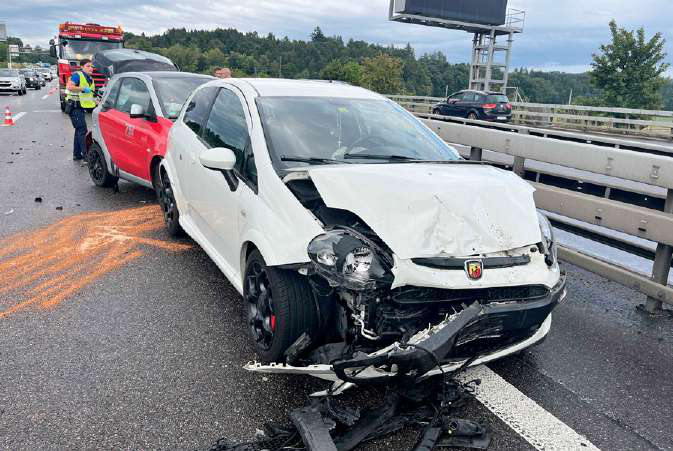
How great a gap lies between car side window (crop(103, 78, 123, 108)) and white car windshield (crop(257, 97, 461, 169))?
4714mm

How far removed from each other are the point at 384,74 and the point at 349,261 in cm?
6834

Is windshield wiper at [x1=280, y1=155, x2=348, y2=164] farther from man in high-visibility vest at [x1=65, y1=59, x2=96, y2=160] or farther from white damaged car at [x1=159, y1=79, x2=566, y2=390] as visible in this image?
man in high-visibility vest at [x1=65, y1=59, x2=96, y2=160]

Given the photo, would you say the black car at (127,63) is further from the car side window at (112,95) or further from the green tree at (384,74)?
the green tree at (384,74)

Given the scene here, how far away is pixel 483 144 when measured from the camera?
6.44 meters

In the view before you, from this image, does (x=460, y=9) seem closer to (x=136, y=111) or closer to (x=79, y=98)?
(x=79, y=98)

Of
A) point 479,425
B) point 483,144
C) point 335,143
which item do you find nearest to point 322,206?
point 335,143

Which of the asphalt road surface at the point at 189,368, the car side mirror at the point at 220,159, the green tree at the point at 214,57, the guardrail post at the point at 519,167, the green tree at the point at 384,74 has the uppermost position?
the green tree at the point at 214,57

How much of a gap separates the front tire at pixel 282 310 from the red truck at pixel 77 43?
22.9m

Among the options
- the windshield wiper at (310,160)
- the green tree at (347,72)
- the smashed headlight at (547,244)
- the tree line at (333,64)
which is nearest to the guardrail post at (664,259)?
the smashed headlight at (547,244)

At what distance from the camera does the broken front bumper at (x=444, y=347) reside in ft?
8.28

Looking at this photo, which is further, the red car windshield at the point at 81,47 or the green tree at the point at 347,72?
the green tree at the point at 347,72

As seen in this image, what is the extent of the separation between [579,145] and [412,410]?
3291mm

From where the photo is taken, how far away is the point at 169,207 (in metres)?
5.95

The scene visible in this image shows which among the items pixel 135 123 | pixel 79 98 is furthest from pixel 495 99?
pixel 135 123
